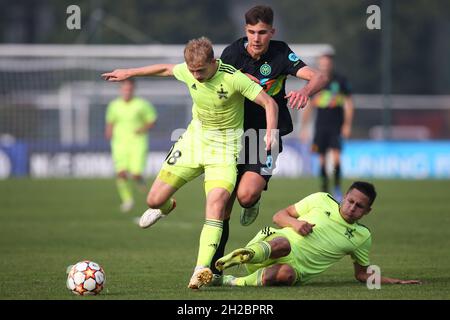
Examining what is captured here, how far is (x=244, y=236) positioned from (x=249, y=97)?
5599 millimetres

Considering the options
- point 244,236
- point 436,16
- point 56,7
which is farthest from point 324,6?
point 244,236

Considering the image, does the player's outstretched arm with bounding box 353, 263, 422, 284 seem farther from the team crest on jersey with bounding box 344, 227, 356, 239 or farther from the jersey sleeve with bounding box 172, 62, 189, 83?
the jersey sleeve with bounding box 172, 62, 189, 83

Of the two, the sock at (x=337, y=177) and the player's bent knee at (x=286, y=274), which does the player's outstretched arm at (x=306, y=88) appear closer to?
the player's bent knee at (x=286, y=274)

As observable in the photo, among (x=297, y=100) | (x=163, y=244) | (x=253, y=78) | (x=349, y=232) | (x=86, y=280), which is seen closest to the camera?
(x=86, y=280)

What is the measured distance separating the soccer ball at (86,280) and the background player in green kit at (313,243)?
1.39 m

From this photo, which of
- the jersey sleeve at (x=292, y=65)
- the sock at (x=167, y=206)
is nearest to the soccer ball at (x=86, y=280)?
the sock at (x=167, y=206)

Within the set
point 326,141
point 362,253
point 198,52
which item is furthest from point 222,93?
point 326,141

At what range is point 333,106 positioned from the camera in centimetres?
1977

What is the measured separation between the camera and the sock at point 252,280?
9.36 meters

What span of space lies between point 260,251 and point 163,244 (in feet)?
15.5

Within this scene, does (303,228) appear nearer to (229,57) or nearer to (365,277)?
(365,277)

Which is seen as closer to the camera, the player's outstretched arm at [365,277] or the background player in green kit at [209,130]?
the background player in green kit at [209,130]

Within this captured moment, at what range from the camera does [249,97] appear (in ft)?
30.1
